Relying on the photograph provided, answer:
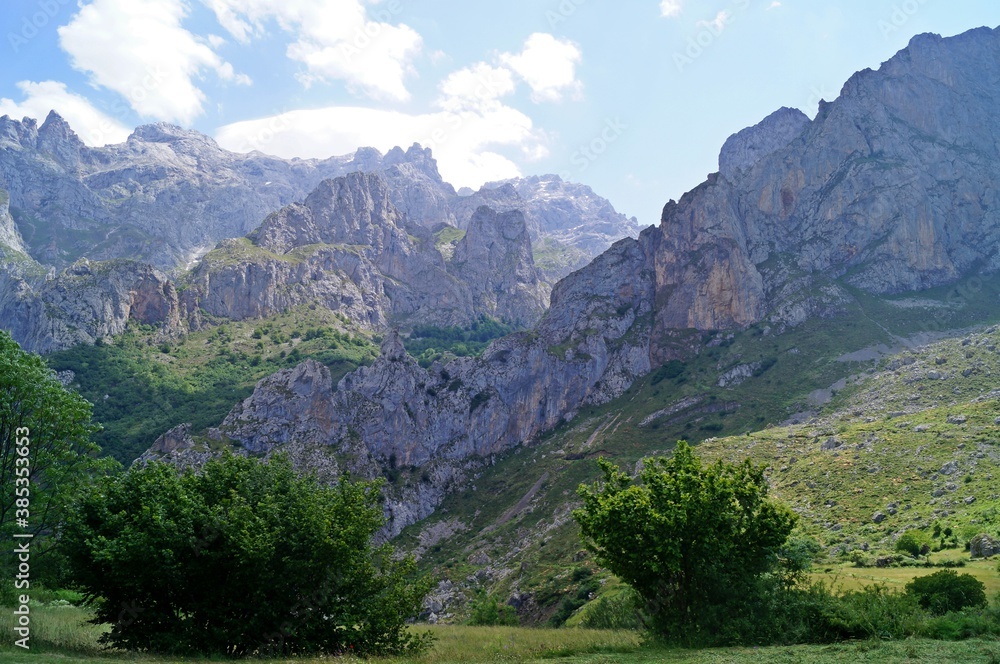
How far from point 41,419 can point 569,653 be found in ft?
83.9

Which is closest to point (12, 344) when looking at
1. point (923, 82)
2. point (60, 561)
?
point (60, 561)

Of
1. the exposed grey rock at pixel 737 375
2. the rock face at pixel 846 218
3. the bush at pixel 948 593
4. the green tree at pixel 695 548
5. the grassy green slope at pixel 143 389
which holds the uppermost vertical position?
the rock face at pixel 846 218

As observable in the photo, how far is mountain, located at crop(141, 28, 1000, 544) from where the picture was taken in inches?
5965

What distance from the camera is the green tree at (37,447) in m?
26.5

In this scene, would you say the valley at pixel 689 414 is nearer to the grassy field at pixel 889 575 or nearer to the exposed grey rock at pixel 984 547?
the exposed grey rock at pixel 984 547

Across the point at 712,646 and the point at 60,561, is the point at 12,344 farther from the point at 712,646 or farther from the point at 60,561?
the point at 712,646

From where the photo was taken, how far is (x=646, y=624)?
30172 mm

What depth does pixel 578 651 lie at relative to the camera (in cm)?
2861

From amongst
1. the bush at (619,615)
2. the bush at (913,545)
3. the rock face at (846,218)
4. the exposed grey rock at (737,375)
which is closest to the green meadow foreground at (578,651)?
the bush at (619,615)

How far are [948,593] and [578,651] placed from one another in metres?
19.4

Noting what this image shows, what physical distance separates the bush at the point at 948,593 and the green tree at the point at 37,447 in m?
40.2

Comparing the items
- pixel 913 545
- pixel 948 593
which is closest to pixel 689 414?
pixel 913 545

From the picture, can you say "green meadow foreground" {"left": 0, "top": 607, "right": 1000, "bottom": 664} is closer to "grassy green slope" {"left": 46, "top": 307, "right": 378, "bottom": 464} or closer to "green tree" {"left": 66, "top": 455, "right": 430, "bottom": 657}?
"green tree" {"left": 66, "top": 455, "right": 430, "bottom": 657}

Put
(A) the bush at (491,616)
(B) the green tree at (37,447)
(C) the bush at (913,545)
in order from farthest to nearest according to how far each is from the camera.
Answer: (A) the bush at (491,616), (C) the bush at (913,545), (B) the green tree at (37,447)
